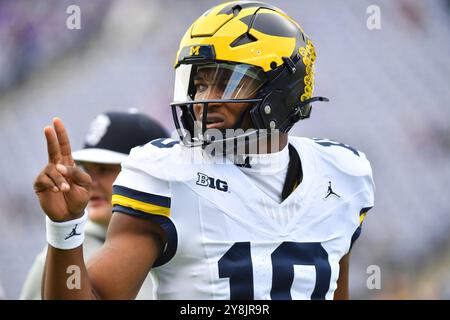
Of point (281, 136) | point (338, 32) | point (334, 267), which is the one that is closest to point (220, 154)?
point (281, 136)

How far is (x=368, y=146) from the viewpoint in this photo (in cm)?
486

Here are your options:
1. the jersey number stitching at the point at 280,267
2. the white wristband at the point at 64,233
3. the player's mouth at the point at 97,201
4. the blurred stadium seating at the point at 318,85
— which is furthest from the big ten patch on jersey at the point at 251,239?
the blurred stadium seating at the point at 318,85

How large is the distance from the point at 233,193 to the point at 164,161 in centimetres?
19

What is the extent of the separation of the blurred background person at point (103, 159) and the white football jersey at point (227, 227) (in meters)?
1.18

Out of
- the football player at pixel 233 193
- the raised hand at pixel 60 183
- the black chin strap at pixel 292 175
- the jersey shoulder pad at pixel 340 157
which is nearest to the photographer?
the raised hand at pixel 60 183

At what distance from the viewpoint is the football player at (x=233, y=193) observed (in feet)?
6.13

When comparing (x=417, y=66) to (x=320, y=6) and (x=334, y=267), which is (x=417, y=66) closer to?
(x=320, y=6)

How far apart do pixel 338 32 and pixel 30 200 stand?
7.18 feet

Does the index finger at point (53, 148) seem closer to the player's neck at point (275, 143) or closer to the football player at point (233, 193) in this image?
the football player at point (233, 193)

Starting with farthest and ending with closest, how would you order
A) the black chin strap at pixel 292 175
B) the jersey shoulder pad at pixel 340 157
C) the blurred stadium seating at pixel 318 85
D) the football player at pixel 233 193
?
the blurred stadium seating at pixel 318 85, the jersey shoulder pad at pixel 340 157, the black chin strap at pixel 292 175, the football player at pixel 233 193

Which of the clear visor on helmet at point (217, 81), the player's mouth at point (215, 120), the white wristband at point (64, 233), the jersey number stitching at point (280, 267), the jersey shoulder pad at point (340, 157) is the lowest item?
the jersey number stitching at point (280, 267)

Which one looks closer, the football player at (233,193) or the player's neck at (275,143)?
the football player at (233,193)

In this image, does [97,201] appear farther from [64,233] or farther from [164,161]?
[64,233]

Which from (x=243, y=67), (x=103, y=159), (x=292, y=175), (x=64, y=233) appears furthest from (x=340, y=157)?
(x=103, y=159)
